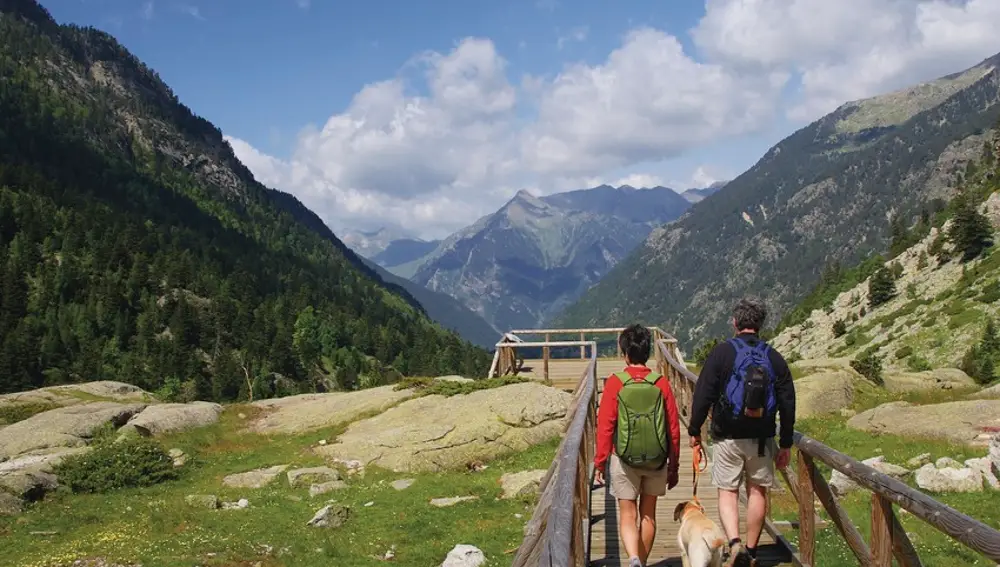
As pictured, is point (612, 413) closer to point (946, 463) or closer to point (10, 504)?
point (946, 463)

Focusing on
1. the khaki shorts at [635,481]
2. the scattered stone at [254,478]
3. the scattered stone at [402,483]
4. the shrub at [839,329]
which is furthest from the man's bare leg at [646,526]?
the shrub at [839,329]

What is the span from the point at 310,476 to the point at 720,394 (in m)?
14.4

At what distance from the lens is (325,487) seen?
16984 millimetres

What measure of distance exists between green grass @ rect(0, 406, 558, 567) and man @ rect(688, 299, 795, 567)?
5.56m

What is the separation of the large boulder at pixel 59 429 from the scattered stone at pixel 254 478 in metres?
7.71

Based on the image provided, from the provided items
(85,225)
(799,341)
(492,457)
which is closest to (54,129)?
(85,225)

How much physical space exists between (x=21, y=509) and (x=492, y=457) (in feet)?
39.1

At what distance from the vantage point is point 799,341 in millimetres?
88062

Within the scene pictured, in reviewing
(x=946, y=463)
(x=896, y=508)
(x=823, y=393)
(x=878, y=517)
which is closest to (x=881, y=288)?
(x=823, y=393)

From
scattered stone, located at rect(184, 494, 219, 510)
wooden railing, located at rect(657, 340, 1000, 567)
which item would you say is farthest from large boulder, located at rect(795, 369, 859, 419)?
scattered stone, located at rect(184, 494, 219, 510)

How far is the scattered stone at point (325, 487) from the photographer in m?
16.6

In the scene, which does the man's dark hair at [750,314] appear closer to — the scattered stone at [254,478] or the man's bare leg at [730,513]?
the man's bare leg at [730,513]

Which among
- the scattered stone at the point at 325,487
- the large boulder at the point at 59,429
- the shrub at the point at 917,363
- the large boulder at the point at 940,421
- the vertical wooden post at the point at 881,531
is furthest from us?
the shrub at the point at 917,363

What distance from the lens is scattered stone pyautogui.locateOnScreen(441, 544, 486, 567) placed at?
10.6 meters
